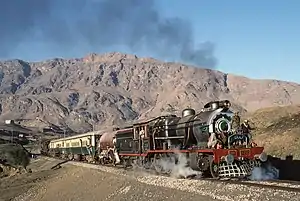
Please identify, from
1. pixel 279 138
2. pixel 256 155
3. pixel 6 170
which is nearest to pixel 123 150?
pixel 279 138

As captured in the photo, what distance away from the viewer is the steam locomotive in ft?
89.8

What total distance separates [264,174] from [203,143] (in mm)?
4004

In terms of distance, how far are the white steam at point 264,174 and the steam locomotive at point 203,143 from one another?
75 centimetres

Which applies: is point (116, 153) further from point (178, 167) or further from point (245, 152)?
point (245, 152)

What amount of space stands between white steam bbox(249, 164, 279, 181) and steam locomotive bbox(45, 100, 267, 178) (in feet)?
2.47

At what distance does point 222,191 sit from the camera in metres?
23.0

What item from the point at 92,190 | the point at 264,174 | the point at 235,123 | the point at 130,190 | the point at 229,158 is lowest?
the point at 92,190

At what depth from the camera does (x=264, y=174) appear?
1150 inches

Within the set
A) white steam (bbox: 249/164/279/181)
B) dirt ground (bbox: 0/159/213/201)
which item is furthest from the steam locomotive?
dirt ground (bbox: 0/159/213/201)

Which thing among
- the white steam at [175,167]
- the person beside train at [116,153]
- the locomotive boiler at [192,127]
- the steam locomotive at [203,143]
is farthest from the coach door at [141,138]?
the person beside train at [116,153]

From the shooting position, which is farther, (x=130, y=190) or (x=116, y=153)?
(x=116, y=153)

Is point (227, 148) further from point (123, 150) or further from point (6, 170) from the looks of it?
point (6, 170)

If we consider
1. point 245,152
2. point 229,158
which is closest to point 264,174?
point 245,152

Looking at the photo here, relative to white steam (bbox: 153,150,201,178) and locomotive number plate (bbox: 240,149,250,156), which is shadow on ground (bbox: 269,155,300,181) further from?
white steam (bbox: 153,150,201,178)
